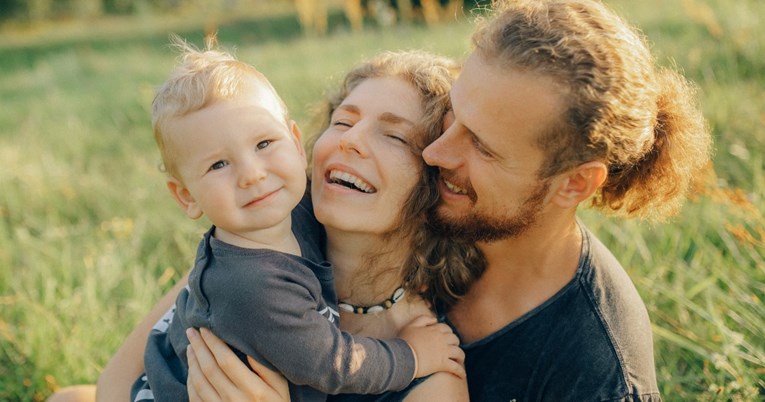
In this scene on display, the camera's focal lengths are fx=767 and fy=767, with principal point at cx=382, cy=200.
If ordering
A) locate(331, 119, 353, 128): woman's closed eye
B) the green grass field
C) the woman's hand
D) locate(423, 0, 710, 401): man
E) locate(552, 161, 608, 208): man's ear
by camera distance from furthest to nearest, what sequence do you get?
the green grass field < locate(331, 119, 353, 128): woman's closed eye < locate(552, 161, 608, 208): man's ear < locate(423, 0, 710, 401): man < the woman's hand

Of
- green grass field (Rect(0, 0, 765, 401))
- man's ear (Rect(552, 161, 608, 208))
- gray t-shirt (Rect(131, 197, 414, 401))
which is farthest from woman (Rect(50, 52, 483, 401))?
green grass field (Rect(0, 0, 765, 401))

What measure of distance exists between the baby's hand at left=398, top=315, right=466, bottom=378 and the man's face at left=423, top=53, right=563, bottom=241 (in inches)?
13.8

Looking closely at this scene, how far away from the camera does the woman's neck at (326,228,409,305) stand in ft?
8.71

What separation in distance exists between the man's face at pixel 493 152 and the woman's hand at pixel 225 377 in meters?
0.82

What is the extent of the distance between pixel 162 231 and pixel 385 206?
2591 millimetres

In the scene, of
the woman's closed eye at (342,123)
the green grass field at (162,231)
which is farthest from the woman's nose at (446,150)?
the green grass field at (162,231)

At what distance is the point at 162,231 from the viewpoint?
4770mm

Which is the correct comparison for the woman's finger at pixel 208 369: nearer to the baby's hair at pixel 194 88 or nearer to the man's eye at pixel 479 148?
the baby's hair at pixel 194 88

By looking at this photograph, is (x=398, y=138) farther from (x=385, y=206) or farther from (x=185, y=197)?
(x=185, y=197)

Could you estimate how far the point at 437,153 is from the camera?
8.35 feet

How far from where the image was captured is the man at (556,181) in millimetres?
2402

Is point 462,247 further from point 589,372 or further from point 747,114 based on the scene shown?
point 747,114

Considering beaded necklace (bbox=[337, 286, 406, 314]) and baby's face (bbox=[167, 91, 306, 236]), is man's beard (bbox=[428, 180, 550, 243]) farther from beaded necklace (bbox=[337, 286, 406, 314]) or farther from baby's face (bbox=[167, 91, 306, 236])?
baby's face (bbox=[167, 91, 306, 236])

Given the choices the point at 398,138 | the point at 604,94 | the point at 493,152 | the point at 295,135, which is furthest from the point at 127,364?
the point at 604,94
